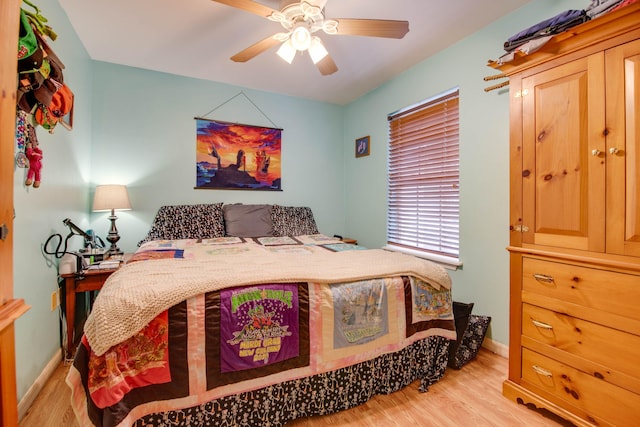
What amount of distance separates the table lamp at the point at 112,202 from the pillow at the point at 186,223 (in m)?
0.27

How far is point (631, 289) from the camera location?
1.23 metres

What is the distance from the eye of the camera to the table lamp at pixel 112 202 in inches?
102

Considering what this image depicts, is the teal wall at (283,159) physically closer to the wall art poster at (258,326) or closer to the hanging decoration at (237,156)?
the hanging decoration at (237,156)

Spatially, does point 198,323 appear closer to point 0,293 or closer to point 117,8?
point 0,293

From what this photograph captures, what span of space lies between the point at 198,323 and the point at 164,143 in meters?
2.52

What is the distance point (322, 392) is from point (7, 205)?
1464 mm

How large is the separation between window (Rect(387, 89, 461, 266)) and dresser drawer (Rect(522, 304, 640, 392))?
949mm

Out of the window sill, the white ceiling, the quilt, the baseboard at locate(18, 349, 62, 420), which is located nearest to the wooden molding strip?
the quilt

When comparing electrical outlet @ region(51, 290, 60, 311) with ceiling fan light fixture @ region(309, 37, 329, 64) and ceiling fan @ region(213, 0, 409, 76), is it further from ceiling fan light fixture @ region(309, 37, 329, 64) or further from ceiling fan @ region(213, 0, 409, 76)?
ceiling fan light fixture @ region(309, 37, 329, 64)

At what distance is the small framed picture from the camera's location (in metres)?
3.67

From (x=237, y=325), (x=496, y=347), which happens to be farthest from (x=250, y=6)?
(x=496, y=347)

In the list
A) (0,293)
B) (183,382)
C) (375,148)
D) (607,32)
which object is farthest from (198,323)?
(375,148)

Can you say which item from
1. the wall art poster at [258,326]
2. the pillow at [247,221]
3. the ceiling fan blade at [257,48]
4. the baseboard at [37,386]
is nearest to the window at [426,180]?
the pillow at [247,221]

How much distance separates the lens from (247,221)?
314 centimetres
